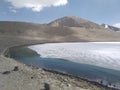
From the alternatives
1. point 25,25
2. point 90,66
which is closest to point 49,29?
point 25,25

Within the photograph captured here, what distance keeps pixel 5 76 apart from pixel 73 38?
77.6 metres

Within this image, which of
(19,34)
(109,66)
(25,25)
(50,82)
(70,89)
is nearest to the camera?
(70,89)

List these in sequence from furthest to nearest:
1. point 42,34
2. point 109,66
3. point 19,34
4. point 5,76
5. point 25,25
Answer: point 25,25
point 42,34
point 19,34
point 109,66
point 5,76

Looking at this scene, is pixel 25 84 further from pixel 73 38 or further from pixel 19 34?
pixel 73 38

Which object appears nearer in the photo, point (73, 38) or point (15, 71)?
point (15, 71)

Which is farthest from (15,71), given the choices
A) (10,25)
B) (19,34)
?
(10,25)

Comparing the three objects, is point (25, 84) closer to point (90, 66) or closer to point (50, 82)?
point (50, 82)

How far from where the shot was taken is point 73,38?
9469 centimetres

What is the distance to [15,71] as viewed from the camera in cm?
1952

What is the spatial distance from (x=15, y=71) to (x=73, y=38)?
75825 mm

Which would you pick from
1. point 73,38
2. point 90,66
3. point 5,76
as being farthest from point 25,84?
point 73,38

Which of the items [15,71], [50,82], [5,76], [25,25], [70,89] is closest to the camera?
[70,89]

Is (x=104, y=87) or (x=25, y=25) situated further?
(x=25, y=25)

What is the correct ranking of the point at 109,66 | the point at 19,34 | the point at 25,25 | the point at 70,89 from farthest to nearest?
the point at 25,25 → the point at 19,34 → the point at 109,66 → the point at 70,89
